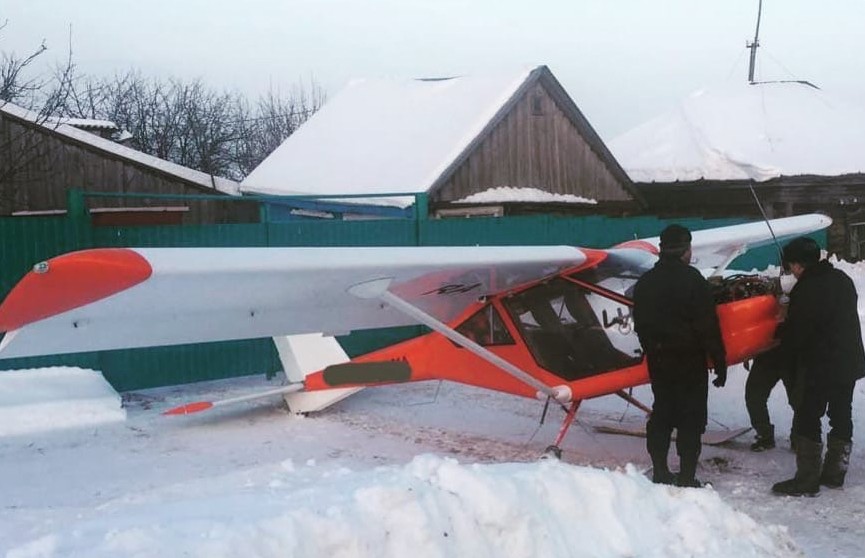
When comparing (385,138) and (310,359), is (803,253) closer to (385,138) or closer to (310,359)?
(310,359)

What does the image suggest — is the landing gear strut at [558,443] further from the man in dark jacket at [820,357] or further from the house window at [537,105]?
the house window at [537,105]

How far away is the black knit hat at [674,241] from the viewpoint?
596 cm

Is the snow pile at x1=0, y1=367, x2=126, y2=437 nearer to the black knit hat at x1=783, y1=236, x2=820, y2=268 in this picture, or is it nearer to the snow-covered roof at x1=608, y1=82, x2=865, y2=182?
the black knit hat at x1=783, y1=236, x2=820, y2=268

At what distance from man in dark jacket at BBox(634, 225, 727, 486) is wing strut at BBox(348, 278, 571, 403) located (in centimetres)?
95

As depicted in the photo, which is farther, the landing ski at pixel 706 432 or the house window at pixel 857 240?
the house window at pixel 857 240

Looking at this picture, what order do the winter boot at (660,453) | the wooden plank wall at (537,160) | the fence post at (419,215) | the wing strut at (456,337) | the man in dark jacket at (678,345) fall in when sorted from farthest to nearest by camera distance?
the wooden plank wall at (537,160) < the fence post at (419,215) < the wing strut at (456,337) < the winter boot at (660,453) < the man in dark jacket at (678,345)

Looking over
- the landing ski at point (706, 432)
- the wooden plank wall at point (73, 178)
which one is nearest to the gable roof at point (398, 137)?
the wooden plank wall at point (73, 178)

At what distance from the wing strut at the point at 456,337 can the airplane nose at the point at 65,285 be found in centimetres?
207

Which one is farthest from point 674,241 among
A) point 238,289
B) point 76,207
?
point 76,207

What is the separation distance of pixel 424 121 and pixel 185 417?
1347cm

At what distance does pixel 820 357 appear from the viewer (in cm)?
591

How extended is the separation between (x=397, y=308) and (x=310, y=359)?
2411mm

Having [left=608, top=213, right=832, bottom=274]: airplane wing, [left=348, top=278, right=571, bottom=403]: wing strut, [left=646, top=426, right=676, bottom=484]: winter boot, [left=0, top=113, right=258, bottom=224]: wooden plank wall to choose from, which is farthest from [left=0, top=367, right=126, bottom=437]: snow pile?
[left=0, top=113, right=258, bottom=224]: wooden plank wall

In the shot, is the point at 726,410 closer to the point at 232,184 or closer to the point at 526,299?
the point at 526,299
